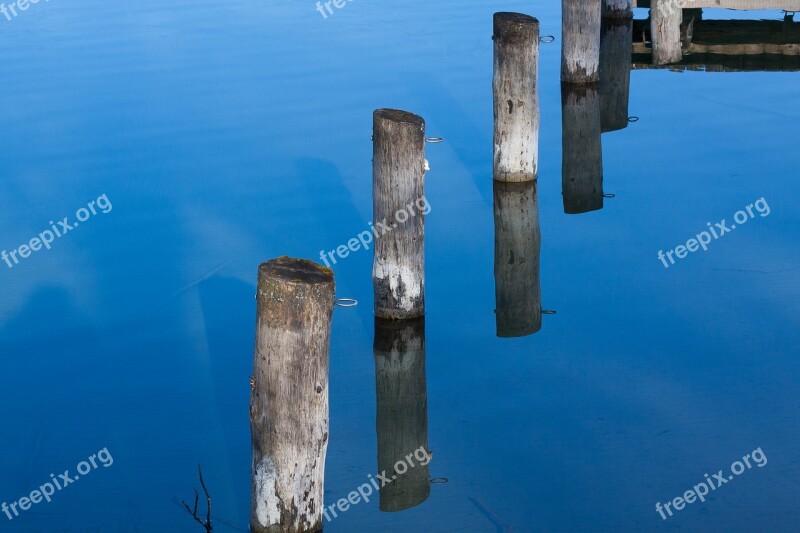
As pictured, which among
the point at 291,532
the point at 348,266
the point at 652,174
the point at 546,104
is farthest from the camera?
the point at 546,104

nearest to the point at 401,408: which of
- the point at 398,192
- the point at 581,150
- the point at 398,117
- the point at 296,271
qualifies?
the point at 398,192

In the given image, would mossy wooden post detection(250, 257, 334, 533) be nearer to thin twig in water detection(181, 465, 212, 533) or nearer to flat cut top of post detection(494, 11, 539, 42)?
thin twig in water detection(181, 465, 212, 533)

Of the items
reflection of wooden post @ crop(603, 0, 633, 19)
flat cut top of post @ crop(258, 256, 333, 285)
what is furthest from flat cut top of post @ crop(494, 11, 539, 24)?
reflection of wooden post @ crop(603, 0, 633, 19)

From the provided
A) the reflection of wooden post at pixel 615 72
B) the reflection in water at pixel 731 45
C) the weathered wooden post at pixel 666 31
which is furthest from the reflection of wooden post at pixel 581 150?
the weathered wooden post at pixel 666 31

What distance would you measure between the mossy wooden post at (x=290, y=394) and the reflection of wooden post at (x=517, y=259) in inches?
124

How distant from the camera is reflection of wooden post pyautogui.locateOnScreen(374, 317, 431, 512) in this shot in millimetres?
6730

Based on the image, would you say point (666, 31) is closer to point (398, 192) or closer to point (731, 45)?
point (731, 45)

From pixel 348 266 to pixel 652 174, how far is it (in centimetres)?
370

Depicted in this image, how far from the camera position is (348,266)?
9.95 metres

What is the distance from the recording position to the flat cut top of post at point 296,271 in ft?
18.3

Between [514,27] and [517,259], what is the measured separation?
198 centimetres

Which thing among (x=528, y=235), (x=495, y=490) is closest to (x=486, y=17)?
(x=528, y=235)

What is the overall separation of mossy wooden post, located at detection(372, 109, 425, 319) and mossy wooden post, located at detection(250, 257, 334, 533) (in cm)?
213

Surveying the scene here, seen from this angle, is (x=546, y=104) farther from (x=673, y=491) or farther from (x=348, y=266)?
(x=673, y=491)
